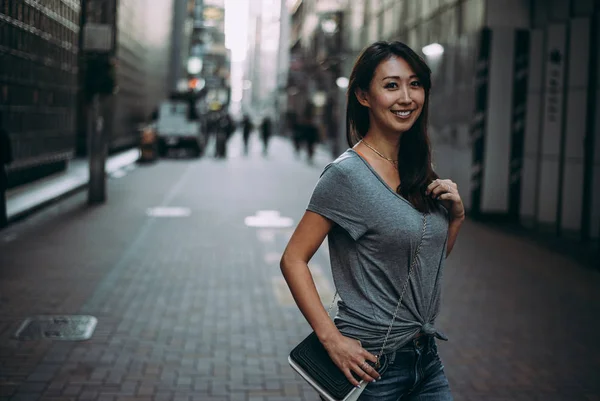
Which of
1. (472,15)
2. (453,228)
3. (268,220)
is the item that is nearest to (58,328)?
(453,228)

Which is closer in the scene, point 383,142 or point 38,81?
point 383,142

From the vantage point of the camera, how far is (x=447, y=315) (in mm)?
8000

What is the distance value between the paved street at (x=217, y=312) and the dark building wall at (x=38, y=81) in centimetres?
319

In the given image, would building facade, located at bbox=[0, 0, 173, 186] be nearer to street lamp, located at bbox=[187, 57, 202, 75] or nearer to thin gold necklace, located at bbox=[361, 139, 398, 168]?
thin gold necklace, located at bbox=[361, 139, 398, 168]

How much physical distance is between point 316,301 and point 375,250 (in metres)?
0.22

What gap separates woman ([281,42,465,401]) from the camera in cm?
257

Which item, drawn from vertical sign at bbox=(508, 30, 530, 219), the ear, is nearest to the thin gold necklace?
the ear

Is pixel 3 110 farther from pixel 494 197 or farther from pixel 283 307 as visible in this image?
pixel 283 307

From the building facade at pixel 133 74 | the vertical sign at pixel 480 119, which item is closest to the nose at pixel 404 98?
the vertical sign at pixel 480 119

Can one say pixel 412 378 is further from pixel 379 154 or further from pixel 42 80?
pixel 42 80

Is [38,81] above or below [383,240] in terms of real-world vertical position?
above

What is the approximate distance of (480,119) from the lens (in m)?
16.2

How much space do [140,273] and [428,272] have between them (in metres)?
7.46

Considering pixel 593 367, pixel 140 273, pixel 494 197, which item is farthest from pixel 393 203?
pixel 494 197
